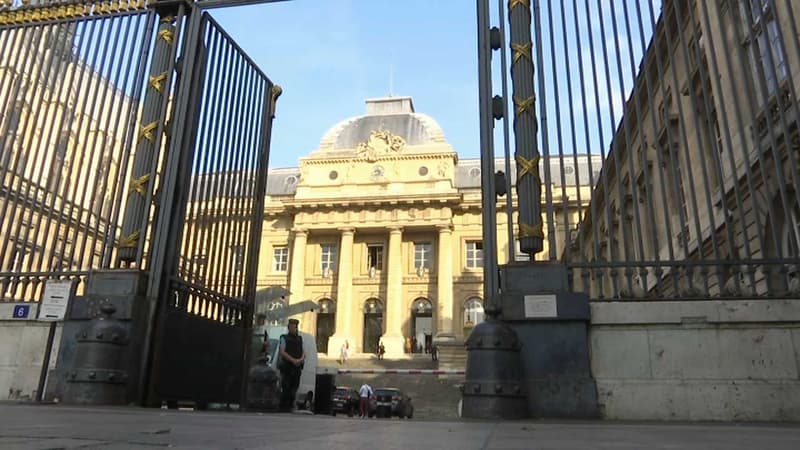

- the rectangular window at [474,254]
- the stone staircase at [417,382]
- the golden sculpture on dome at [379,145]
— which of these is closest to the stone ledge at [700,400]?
the stone staircase at [417,382]

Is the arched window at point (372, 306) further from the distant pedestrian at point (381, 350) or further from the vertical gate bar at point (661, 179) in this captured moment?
the vertical gate bar at point (661, 179)

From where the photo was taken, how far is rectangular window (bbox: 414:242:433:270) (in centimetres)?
4028

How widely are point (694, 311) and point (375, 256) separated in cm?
3665

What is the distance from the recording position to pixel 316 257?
41469 millimetres

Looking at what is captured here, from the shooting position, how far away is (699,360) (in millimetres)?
4898

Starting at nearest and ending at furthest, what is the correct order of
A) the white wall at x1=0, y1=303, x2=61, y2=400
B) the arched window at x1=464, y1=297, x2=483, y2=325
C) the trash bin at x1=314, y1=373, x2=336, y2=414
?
the white wall at x1=0, y1=303, x2=61, y2=400, the trash bin at x1=314, y1=373, x2=336, y2=414, the arched window at x1=464, y1=297, x2=483, y2=325

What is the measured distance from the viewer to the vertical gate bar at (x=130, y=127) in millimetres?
6934

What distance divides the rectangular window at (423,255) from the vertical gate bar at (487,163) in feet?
111

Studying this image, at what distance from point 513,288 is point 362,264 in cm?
3552

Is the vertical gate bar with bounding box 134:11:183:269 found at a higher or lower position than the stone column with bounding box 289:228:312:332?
lower

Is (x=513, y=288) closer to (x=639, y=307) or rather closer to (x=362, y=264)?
(x=639, y=307)

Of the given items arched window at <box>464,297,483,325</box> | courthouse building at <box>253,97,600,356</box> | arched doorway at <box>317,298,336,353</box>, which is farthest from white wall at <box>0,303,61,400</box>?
arched doorway at <box>317,298,336,353</box>

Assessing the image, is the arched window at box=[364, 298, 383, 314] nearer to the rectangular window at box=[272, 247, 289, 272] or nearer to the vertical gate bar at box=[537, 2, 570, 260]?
the rectangular window at box=[272, 247, 289, 272]

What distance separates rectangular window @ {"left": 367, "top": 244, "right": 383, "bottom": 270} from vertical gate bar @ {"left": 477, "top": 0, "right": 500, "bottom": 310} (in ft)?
114
